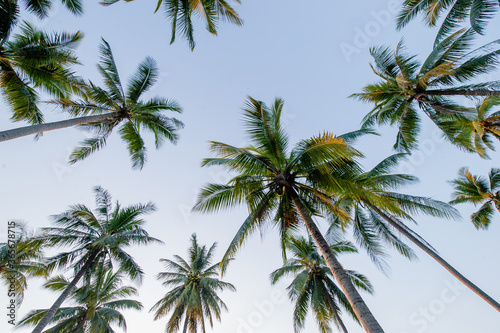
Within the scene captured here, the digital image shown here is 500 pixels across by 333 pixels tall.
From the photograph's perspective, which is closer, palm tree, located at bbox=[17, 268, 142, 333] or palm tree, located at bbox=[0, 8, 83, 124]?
palm tree, located at bbox=[0, 8, 83, 124]

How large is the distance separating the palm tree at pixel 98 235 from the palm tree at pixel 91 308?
887 mm

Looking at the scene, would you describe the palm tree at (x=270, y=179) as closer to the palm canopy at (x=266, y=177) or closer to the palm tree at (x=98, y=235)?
the palm canopy at (x=266, y=177)

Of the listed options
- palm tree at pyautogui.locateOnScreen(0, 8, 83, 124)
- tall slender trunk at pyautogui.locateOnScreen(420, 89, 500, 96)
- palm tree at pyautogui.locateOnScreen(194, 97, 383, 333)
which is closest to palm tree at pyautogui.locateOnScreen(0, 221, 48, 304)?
palm tree at pyautogui.locateOnScreen(0, 8, 83, 124)

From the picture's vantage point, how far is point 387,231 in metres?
11.0

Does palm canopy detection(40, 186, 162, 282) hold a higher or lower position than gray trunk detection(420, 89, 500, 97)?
higher

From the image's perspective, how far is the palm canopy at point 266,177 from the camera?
8.54m

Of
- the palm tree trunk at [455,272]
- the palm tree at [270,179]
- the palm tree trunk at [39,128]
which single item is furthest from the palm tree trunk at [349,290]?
the palm tree trunk at [39,128]

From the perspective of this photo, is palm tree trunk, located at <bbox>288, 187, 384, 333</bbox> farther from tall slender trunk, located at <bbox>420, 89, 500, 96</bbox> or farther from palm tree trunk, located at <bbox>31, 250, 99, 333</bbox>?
palm tree trunk, located at <bbox>31, 250, 99, 333</bbox>

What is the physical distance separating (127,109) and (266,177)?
24.5 feet

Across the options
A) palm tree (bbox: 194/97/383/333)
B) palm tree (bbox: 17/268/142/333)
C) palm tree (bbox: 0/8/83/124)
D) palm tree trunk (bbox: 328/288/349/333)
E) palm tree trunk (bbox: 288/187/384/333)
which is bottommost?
palm tree trunk (bbox: 288/187/384/333)

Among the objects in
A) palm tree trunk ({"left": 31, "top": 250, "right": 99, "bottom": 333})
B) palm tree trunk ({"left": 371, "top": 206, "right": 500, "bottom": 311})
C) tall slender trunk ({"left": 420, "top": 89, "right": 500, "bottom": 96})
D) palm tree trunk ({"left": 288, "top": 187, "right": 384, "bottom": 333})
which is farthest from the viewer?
palm tree trunk ({"left": 31, "top": 250, "right": 99, "bottom": 333})

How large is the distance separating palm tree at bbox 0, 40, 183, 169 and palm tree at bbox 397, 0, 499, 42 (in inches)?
476

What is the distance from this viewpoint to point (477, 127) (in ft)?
36.7

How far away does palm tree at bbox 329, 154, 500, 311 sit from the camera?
8.14 meters
